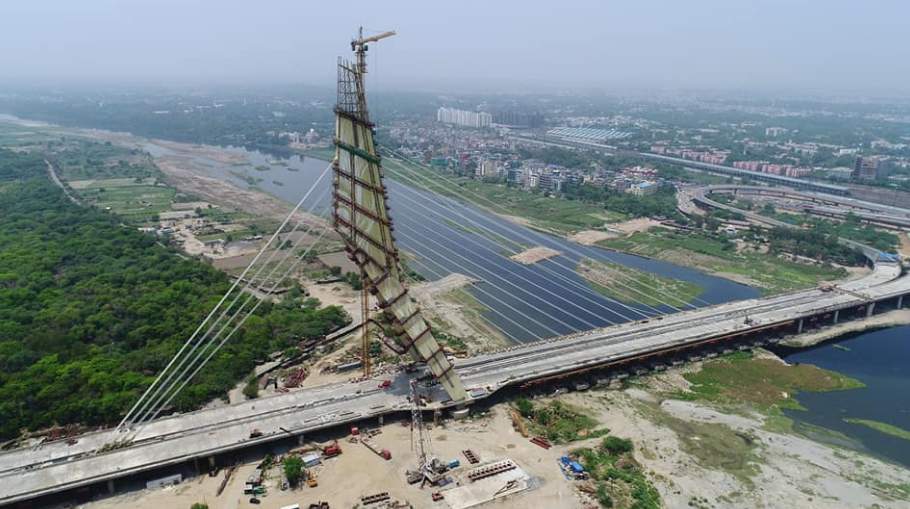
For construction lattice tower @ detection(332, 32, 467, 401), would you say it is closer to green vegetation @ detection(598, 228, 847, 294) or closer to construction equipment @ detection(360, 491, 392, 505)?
construction equipment @ detection(360, 491, 392, 505)

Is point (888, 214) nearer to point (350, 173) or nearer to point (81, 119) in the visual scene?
point (350, 173)

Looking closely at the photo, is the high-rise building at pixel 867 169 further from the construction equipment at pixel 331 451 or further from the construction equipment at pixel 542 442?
the construction equipment at pixel 331 451

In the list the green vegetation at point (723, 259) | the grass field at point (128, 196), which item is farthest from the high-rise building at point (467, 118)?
the green vegetation at point (723, 259)

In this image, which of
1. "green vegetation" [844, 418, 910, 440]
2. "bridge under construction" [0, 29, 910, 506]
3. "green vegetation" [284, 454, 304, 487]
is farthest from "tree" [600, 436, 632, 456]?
"green vegetation" [284, 454, 304, 487]

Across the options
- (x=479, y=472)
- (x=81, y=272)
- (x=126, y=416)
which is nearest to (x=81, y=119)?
(x=81, y=272)

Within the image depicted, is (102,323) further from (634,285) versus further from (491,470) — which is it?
(634,285)

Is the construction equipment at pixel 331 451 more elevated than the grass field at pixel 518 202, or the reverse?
the grass field at pixel 518 202

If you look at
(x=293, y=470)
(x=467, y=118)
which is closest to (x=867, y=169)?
(x=467, y=118)
